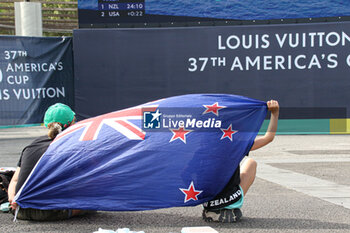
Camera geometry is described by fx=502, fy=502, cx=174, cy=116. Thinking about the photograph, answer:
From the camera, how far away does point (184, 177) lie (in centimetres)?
446

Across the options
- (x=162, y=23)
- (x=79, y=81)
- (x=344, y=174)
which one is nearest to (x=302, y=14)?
(x=162, y=23)

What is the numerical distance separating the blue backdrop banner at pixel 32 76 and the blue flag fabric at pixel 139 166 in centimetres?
930

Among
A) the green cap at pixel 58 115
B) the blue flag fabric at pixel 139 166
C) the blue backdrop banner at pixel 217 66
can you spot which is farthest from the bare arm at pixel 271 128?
the blue backdrop banner at pixel 217 66

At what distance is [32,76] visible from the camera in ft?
44.3

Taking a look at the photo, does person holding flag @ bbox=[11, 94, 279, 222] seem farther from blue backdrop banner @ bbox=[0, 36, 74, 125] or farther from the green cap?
blue backdrop banner @ bbox=[0, 36, 74, 125]

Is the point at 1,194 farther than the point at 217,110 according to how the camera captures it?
Yes

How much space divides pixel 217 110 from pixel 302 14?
479 inches

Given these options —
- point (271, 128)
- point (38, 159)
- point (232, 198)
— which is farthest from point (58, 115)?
point (271, 128)

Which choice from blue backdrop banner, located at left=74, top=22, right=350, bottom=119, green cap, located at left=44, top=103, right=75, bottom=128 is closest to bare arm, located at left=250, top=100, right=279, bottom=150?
green cap, located at left=44, top=103, right=75, bottom=128

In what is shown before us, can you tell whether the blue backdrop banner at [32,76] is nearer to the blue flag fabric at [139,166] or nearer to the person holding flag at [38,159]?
the person holding flag at [38,159]

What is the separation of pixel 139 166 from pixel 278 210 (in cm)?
170

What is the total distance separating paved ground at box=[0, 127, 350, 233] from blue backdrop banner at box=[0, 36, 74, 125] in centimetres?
413

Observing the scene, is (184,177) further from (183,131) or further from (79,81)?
(79,81)

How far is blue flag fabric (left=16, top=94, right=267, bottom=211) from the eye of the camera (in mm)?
4469
